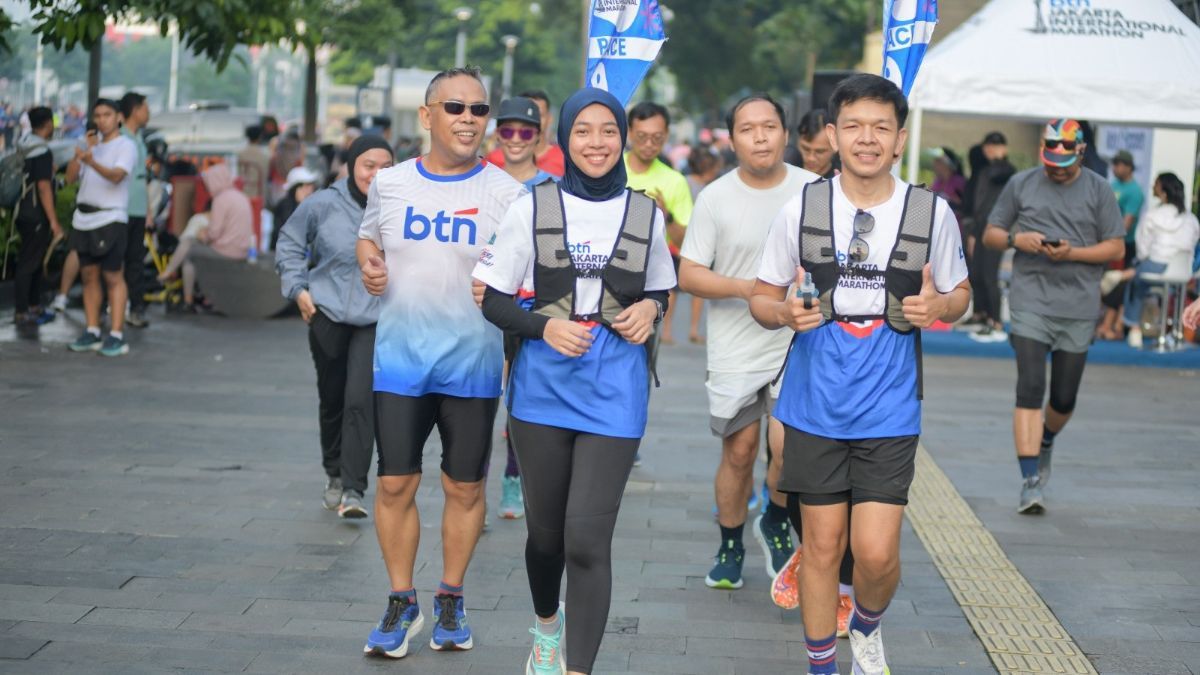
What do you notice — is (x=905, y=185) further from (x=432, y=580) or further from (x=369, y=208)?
(x=432, y=580)

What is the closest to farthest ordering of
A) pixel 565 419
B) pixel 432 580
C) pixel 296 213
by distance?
pixel 565 419
pixel 432 580
pixel 296 213

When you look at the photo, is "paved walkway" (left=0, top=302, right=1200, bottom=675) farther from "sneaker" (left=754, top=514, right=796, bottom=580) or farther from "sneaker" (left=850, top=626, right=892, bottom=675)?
"sneaker" (left=850, top=626, right=892, bottom=675)

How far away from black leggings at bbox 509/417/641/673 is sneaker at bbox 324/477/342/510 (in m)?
3.17

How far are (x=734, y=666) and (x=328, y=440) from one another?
10.5ft

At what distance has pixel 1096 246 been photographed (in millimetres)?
8492

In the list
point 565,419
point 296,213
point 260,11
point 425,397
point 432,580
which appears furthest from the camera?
point 260,11

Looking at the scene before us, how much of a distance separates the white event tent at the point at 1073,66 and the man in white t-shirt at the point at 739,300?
817 cm

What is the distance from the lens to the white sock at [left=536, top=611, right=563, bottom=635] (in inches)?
205

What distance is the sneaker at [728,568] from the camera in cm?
678

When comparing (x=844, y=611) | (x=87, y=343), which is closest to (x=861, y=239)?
(x=844, y=611)

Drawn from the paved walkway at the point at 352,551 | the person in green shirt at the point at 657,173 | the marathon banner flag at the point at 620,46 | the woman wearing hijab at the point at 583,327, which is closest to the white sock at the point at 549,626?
the woman wearing hijab at the point at 583,327

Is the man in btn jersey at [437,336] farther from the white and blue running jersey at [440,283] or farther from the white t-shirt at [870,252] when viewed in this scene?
the white t-shirt at [870,252]

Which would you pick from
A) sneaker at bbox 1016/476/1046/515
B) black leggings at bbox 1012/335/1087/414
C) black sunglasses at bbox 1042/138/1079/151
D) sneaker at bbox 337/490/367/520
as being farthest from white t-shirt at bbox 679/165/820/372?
sneaker at bbox 1016/476/1046/515

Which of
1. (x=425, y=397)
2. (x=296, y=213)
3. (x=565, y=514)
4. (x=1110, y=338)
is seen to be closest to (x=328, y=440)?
(x=296, y=213)
